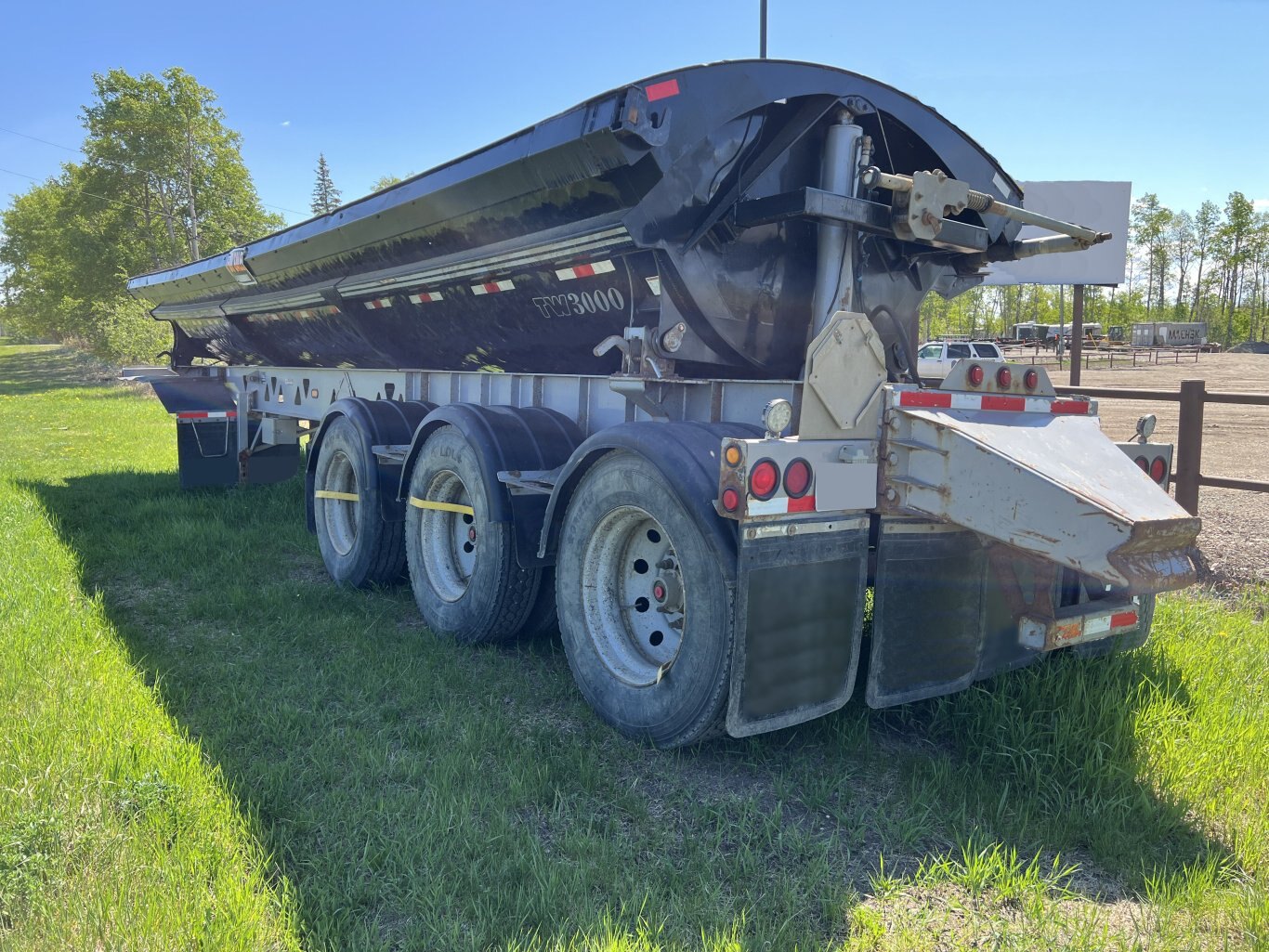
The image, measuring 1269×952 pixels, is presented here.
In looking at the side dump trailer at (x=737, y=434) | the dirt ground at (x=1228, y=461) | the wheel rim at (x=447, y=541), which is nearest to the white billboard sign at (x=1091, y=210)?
the dirt ground at (x=1228, y=461)

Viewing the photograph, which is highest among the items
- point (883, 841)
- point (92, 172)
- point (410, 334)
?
point (92, 172)

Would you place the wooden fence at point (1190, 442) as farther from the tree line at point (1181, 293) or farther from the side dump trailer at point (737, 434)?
the tree line at point (1181, 293)

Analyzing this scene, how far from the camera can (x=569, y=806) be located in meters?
2.93

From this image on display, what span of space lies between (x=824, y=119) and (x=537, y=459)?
2063 millimetres

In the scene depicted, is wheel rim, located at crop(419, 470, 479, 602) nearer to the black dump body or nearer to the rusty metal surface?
the black dump body

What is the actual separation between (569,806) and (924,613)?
140 cm

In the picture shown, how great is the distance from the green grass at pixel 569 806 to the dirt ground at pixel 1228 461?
4.51ft

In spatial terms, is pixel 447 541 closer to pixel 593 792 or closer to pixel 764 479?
pixel 593 792

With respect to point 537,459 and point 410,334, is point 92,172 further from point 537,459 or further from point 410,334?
point 537,459

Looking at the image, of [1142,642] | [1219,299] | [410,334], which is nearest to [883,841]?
[1142,642]

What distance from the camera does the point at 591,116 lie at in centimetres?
364

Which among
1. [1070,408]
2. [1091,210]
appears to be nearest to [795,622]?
[1070,408]

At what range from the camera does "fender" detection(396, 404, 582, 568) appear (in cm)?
425

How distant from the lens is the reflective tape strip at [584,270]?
4207 mm
